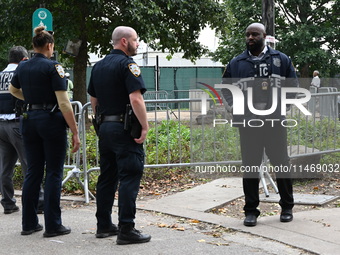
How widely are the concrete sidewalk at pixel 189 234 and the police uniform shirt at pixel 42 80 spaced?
4.32ft

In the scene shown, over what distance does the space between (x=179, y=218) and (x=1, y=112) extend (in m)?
2.32

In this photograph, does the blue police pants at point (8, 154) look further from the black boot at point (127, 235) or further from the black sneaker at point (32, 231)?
the black boot at point (127, 235)

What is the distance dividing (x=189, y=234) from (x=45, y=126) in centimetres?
169

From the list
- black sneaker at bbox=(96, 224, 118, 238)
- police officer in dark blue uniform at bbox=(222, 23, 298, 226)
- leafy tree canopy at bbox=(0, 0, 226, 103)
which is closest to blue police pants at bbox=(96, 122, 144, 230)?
black sneaker at bbox=(96, 224, 118, 238)

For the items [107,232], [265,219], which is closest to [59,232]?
[107,232]

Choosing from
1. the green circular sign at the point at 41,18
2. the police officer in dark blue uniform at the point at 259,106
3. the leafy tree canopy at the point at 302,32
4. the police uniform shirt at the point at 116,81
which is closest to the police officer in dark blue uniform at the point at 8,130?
the police uniform shirt at the point at 116,81

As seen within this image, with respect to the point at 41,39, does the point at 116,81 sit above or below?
below

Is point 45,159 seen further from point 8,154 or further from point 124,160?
point 8,154

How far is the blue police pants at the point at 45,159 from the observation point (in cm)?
605

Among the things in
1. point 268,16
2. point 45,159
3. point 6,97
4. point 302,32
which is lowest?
point 45,159

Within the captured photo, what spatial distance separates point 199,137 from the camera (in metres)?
9.01

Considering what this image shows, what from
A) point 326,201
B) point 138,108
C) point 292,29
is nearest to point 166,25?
point 326,201

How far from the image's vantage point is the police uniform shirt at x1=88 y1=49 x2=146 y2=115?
5.54 m

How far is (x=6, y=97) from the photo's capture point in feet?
23.7
